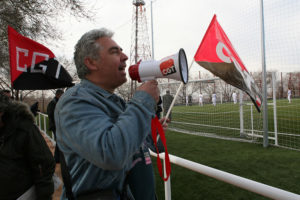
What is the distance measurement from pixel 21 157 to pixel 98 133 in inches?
60.7

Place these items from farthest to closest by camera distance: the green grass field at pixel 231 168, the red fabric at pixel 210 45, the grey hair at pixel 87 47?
the green grass field at pixel 231 168 → the red fabric at pixel 210 45 → the grey hair at pixel 87 47

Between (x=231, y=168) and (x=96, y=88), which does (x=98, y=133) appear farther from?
(x=231, y=168)

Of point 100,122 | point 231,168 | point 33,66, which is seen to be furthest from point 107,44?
point 231,168

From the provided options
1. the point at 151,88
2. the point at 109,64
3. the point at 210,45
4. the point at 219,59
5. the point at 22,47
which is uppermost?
the point at 22,47

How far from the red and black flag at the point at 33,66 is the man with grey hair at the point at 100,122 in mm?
2200

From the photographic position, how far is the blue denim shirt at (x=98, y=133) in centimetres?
77

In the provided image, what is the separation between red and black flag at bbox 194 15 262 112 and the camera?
208 centimetres

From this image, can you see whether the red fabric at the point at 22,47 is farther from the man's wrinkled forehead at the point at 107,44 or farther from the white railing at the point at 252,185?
the white railing at the point at 252,185

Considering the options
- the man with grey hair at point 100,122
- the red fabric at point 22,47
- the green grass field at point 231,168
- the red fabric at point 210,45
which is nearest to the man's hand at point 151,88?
the man with grey hair at point 100,122

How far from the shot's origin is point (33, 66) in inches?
121

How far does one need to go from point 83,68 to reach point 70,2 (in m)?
6.93

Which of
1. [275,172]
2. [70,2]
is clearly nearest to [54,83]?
[275,172]

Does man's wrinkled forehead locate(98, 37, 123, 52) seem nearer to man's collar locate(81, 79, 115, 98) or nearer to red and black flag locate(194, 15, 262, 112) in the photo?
man's collar locate(81, 79, 115, 98)

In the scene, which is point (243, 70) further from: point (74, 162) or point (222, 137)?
point (222, 137)
